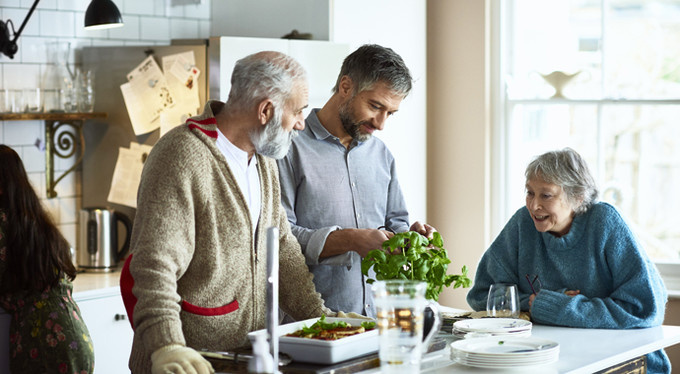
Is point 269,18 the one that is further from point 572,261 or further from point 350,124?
point 572,261

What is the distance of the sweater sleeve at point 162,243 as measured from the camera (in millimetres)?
1973

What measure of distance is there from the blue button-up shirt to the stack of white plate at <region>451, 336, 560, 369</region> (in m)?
0.58

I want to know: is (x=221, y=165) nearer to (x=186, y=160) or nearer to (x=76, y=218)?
(x=186, y=160)

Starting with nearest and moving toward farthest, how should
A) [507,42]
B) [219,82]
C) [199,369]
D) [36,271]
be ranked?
[199,369], [36,271], [219,82], [507,42]

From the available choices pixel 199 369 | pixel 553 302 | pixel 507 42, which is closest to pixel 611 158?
pixel 507 42

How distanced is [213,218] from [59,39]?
2.52 metres

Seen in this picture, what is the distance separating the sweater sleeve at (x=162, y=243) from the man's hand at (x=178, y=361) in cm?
3

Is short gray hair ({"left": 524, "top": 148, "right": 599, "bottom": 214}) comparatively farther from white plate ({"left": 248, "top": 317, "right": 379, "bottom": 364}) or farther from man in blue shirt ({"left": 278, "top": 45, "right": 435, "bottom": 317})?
white plate ({"left": 248, "top": 317, "right": 379, "bottom": 364})

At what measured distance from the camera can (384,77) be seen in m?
2.83

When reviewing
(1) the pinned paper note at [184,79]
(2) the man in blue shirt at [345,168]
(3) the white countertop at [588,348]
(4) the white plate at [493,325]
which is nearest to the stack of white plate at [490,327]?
(4) the white plate at [493,325]

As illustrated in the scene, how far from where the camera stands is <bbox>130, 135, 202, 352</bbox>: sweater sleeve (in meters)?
1.97

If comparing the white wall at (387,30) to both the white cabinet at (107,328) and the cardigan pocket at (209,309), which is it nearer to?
the white cabinet at (107,328)

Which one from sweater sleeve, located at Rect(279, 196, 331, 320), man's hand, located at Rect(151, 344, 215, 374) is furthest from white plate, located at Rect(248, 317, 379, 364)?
sweater sleeve, located at Rect(279, 196, 331, 320)

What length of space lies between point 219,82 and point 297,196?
4.19 feet
